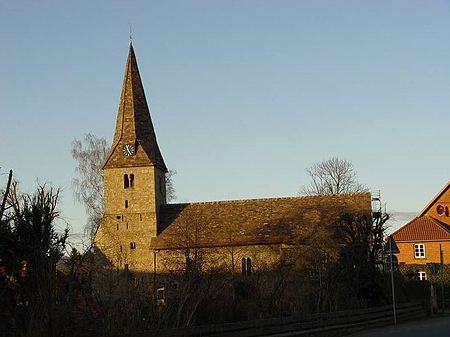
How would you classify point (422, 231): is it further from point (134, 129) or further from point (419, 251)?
point (134, 129)

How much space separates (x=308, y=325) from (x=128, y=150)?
4872cm

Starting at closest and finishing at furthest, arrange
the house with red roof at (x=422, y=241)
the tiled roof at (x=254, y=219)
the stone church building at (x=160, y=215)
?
1. the tiled roof at (x=254, y=219)
2. the stone church building at (x=160, y=215)
3. the house with red roof at (x=422, y=241)

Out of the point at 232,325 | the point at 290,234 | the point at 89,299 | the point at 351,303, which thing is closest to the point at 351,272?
the point at 351,303

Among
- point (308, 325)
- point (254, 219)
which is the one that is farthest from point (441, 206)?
point (308, 325)

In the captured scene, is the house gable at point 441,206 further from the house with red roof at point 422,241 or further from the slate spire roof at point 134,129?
the slate spire roof at point 134,129

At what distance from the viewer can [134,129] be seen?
219ft

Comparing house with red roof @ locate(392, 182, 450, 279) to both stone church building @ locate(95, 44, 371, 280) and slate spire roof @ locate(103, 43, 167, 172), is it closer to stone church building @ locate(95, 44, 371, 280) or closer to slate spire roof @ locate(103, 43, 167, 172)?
stone church building @ locate(95, 44, 371, 280)

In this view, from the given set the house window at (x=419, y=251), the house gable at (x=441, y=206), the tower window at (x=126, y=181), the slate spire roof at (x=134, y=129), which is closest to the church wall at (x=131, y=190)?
the tower window at (x=126, y=181)

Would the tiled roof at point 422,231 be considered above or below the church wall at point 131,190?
below

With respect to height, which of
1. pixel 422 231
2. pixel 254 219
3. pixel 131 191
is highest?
pixel 131 191

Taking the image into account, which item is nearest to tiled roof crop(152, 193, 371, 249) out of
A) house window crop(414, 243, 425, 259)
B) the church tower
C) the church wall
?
the church tower

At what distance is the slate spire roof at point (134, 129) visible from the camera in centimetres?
6638

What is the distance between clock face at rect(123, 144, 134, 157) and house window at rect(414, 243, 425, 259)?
30405mm

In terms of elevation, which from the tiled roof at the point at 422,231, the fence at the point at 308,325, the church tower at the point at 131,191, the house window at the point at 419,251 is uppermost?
the church tower at the point at 131,191
